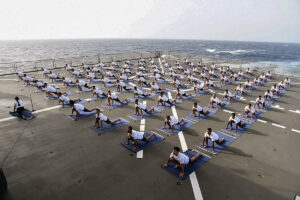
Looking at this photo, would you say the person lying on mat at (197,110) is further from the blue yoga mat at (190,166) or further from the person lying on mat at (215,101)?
the blue yoga mat at (190,166)

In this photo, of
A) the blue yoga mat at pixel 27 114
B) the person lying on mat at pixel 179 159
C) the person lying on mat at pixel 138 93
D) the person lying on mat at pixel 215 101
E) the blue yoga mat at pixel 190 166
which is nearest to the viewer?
the person lying on mat at pixel 179 159

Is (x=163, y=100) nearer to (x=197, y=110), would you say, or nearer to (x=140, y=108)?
(x=140, y=108)

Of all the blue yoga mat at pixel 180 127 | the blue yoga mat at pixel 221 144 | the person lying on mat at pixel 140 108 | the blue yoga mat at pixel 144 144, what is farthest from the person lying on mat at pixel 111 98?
the blue yoga mat at pixel 221 144

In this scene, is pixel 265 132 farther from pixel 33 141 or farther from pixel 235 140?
pixel 33 141

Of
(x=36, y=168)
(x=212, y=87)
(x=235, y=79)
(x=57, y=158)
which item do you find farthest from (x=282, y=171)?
(x=235, y=79)

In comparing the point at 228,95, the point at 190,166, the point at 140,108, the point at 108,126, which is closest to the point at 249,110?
the point at 228,95

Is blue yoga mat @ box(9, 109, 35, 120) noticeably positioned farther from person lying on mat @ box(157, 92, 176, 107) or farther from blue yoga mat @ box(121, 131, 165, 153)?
person lying on mat @ box(157, 92, 176, 107)

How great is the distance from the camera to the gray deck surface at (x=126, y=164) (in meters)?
6.83

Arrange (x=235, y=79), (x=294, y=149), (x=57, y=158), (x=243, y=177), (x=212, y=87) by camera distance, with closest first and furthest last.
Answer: (x=243, y=177) < (x=57, y=158) < (x=294, y=149) < (x=212, y=87) < (x=235, y=79)

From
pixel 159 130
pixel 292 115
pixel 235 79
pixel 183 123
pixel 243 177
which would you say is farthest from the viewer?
pixel 235 79

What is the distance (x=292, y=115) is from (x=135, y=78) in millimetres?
16521

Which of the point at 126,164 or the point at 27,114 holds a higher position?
the point at 27,114

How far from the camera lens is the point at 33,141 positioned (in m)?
9.93

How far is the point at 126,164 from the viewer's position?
823 centimetres
